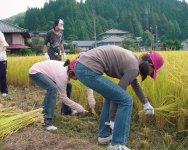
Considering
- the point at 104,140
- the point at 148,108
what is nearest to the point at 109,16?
the point at 104,140

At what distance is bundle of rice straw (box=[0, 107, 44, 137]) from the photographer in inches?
150

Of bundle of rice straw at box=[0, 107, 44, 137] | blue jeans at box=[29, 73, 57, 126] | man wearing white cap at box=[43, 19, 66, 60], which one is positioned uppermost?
man wearing white cap at box=[43, 19, 66, 60]

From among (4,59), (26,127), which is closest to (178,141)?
(26,127)

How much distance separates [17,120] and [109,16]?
192 ft

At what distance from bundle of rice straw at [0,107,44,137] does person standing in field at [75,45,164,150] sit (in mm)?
957

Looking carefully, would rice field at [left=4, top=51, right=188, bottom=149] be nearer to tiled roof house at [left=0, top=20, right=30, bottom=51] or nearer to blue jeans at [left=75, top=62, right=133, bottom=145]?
blue jeans at [left=75, top=62, right=133, bottom=145]

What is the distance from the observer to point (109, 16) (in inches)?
2418

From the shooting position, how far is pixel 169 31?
137 ft

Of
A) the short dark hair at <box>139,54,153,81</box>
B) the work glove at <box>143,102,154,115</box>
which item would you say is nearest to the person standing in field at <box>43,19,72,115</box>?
the work glove at <box>143,102,154,115</box>

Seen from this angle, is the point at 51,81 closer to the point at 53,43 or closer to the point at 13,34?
the point at 53,43

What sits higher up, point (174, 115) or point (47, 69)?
point (47, 69)

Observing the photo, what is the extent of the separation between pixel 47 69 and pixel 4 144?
1.02 meters

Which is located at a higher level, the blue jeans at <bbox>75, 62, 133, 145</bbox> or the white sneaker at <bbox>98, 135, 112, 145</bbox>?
the blue jeans at <bbox>75, 62, 133, 145</bbox>

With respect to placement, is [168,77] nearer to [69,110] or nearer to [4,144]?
[69,110]
